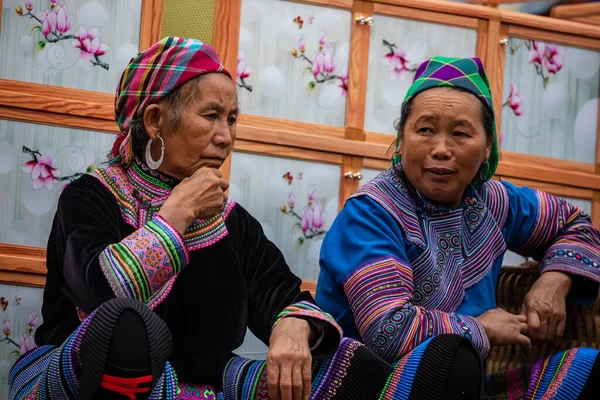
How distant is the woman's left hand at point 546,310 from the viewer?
7.55ft

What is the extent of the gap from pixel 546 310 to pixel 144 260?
1.03 meters

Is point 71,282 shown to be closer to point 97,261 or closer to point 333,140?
point 97,261

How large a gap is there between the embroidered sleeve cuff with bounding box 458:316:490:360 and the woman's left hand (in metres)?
0.23

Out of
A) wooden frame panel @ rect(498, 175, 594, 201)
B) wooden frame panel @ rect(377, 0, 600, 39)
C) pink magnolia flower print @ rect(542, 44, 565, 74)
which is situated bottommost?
wooden frame panel @ rect(498, 175, 594, 201)

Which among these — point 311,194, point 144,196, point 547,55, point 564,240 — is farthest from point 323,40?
point 144,196

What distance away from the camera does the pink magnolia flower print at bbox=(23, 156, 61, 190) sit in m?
2.78

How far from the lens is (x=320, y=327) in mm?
1935

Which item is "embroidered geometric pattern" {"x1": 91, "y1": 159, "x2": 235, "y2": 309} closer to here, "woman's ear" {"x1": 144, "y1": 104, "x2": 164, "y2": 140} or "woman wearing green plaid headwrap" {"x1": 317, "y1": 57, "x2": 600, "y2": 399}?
"woman's ear" {"x1": 144, "y1": 104, "x2": 164, "y2": 140}

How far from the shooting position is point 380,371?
1852mm

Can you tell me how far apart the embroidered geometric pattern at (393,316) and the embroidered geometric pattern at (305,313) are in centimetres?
15

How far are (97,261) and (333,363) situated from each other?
0.49 metres

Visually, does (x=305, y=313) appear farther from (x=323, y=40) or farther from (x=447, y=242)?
(x=323, y=40)

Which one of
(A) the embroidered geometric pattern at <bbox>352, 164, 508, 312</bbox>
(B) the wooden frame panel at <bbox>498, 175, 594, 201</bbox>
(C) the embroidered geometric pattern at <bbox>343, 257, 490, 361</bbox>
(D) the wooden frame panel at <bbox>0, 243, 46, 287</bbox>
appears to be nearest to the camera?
(C) the embroidered geometric pattern at <bbox>343, 257, 490, 361</bbox>

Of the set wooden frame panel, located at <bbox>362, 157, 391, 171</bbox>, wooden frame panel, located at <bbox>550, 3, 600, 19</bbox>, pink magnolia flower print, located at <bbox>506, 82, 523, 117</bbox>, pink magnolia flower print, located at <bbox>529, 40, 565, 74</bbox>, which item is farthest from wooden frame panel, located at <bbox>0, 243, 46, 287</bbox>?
wooden frame panel, located at <bbox>550, 3, 600, 19</bbox>
